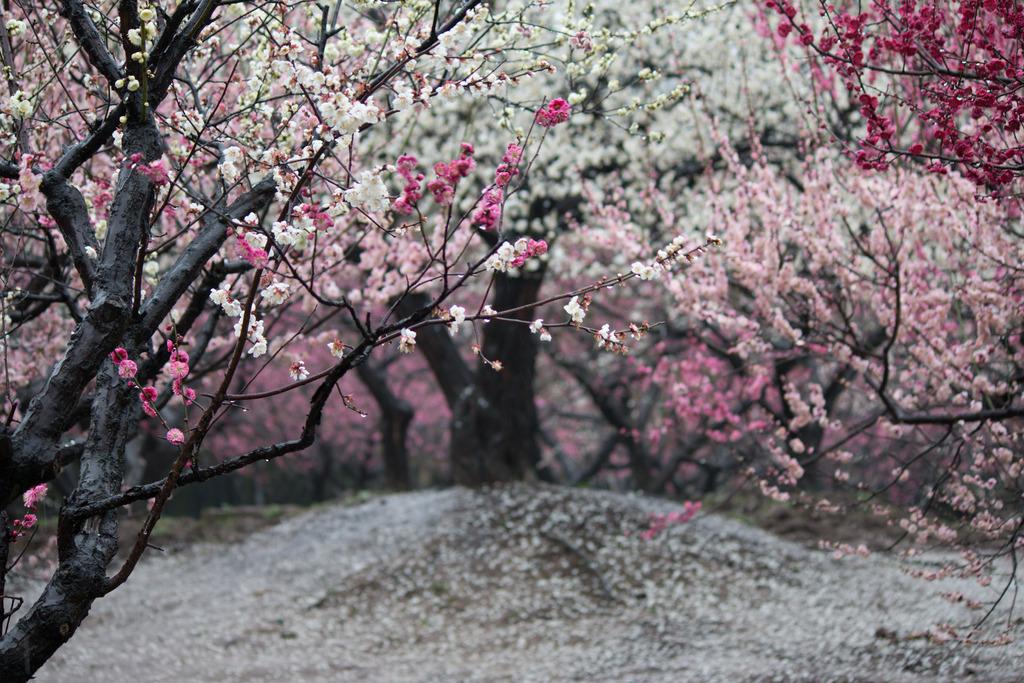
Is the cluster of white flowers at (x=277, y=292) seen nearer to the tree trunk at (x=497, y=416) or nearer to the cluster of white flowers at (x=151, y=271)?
the cluster of white flowers at (x=151, y=271)

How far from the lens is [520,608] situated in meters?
10.5

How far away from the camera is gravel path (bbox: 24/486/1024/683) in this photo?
8398 mm

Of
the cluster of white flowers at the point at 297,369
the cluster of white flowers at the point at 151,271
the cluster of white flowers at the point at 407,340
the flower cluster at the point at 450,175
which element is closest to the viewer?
the flower cluster at the point at 450,175

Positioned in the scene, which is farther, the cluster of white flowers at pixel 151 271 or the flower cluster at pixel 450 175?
the cluster of white flowers at pixel 151 271

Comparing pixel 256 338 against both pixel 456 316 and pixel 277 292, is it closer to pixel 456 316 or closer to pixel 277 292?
pixel 277 292

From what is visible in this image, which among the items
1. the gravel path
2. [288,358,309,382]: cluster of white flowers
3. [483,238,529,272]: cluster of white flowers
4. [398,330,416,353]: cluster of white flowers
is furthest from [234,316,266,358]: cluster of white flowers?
the gravel path

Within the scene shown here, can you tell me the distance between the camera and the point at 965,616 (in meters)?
8.32

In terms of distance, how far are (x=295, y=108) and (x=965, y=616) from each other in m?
7.41

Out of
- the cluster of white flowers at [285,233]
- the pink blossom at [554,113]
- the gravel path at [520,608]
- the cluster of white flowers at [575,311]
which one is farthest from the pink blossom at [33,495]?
the gravel path at [520,608]

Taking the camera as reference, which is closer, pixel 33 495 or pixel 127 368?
pixel 127 368

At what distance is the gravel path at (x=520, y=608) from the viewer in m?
8.40

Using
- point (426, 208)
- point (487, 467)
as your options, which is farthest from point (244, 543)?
point (426, 208)

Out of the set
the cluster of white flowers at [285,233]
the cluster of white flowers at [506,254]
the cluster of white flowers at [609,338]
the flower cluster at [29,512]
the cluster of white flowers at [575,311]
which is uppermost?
the cluster of white flowers at [285,233]

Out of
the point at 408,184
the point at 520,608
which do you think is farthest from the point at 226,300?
the point at 520,608
